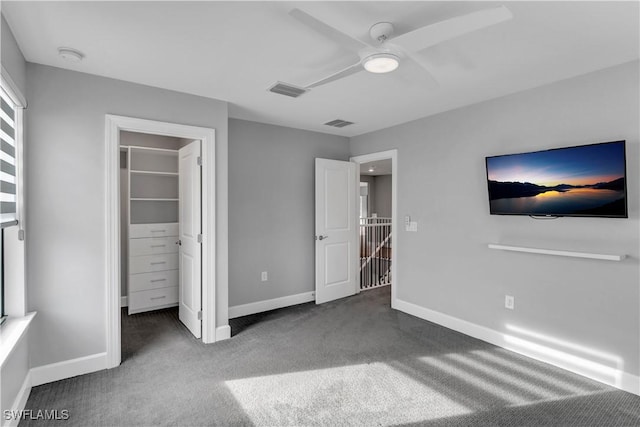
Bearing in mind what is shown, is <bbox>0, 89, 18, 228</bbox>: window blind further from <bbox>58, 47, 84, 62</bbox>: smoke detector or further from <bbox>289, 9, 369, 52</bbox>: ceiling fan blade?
<bbox>289, 9, 369, 52</bbox>: ceiling fan blade

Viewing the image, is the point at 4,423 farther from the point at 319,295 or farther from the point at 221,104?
the point at 319,295

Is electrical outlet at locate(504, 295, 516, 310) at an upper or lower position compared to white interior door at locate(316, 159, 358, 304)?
lower

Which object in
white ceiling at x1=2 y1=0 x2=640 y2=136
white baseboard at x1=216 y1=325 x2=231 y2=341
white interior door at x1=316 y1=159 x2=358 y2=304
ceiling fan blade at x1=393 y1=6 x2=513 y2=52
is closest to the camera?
ceiling fan blade at x1=393 y1=6 x2=513 y2=52

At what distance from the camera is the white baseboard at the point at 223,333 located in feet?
11.0

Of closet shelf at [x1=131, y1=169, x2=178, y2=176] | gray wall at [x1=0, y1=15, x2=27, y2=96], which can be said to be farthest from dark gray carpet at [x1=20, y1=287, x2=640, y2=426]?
gray wall at [x1=0, y1=15, x2=27, y2=96]

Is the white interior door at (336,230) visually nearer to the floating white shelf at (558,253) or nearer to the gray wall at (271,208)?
the gray wall at (271,208)

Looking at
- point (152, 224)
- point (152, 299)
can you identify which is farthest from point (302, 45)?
point (152, 299)

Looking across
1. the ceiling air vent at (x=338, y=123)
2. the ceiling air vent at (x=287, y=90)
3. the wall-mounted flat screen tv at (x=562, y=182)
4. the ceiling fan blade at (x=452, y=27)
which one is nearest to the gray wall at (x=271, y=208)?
the ceiling air vent at (x=338, y=123)

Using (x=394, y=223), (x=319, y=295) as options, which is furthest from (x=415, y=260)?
(x=319, y=295)

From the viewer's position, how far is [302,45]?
222cm

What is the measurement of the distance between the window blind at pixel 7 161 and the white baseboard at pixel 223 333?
6.12 feet

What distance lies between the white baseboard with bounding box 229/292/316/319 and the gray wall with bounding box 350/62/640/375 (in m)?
1.31

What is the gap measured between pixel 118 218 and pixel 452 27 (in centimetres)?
274

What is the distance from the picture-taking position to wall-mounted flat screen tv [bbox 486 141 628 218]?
8.02 feet
